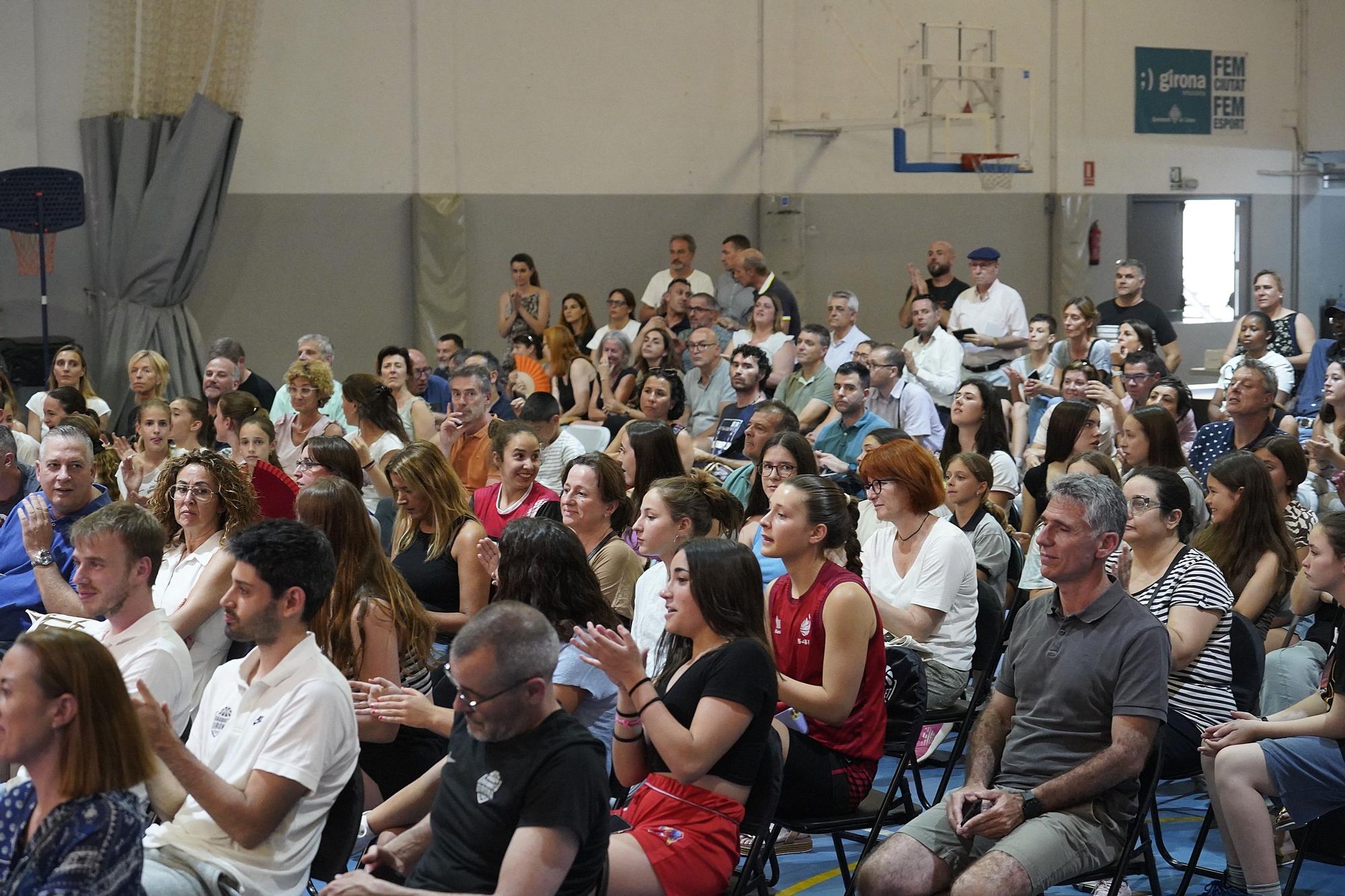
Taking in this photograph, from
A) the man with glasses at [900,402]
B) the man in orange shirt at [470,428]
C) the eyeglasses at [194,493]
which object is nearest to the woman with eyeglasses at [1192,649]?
the eyeglasses at [194,493]

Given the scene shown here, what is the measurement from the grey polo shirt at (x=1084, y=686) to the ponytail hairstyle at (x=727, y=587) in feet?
2.38

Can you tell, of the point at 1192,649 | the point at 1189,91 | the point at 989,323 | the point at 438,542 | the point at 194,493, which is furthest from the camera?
the point at 1189,91

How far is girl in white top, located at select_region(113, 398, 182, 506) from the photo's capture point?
21.2ft

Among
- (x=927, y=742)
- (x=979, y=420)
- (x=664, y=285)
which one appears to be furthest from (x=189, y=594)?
(x=664, y=285)

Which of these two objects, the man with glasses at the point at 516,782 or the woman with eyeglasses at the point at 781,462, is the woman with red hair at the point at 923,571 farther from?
the man with glasses at the point at 516,782

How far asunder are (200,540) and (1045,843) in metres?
2.56

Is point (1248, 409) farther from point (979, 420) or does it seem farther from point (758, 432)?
point (758, 432)

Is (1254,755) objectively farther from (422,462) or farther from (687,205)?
(687,205)

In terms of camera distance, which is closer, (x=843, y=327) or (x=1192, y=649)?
(x=1192, y=649)

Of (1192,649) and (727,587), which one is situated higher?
(727,587)

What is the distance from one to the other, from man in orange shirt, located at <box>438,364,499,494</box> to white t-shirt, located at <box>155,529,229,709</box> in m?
2.76

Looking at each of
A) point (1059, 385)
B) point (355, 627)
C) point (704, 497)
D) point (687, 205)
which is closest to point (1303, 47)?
point (687, 205)

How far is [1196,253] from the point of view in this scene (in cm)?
1592

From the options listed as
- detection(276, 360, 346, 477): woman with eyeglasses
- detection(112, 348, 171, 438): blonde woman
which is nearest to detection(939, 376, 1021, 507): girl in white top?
detection(276, 360, 346, 477): woman with eyeglasses
